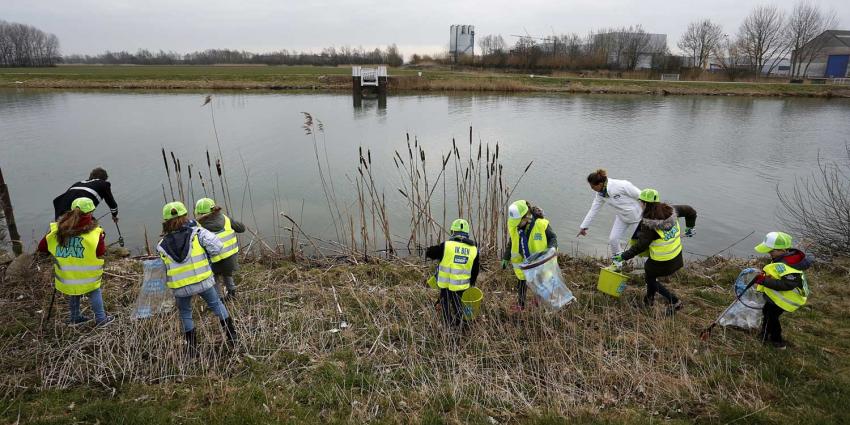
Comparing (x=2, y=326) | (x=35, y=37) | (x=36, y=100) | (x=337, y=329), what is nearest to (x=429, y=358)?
(x=337, y=329)

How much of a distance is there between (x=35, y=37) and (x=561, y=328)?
106361mm

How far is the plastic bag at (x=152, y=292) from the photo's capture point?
4773 mm

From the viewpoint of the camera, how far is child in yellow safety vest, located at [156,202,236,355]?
4.14m

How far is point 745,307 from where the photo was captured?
4.67 meters

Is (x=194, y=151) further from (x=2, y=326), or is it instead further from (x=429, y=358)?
(x=429, y=358)

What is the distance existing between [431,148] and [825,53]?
210 feet

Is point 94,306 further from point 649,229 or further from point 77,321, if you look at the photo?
point 649,229

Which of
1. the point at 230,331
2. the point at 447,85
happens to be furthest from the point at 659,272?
the point at 447,85

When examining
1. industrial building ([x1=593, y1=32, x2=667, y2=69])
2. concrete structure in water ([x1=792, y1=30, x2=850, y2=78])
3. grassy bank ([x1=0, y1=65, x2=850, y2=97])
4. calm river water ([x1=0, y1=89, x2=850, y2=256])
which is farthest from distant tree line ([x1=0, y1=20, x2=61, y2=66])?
concrete structure in water ([x1=792, y1=30, x2=850, y2=78])

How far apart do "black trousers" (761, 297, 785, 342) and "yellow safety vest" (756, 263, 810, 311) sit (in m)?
0.09

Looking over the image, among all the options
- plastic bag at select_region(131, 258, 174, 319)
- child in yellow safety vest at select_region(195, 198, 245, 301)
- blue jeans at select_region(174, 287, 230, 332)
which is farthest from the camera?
child in yellow safety vest at select_region(195, 198, 245, 301)

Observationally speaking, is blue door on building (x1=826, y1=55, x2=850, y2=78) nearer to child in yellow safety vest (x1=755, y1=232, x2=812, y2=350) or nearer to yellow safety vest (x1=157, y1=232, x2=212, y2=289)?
child in yellow safety vest (x1=755, y1=232, x2=812, y2=350)

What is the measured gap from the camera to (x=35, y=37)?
82.1 meters

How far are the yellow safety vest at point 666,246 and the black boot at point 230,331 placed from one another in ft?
13.8
